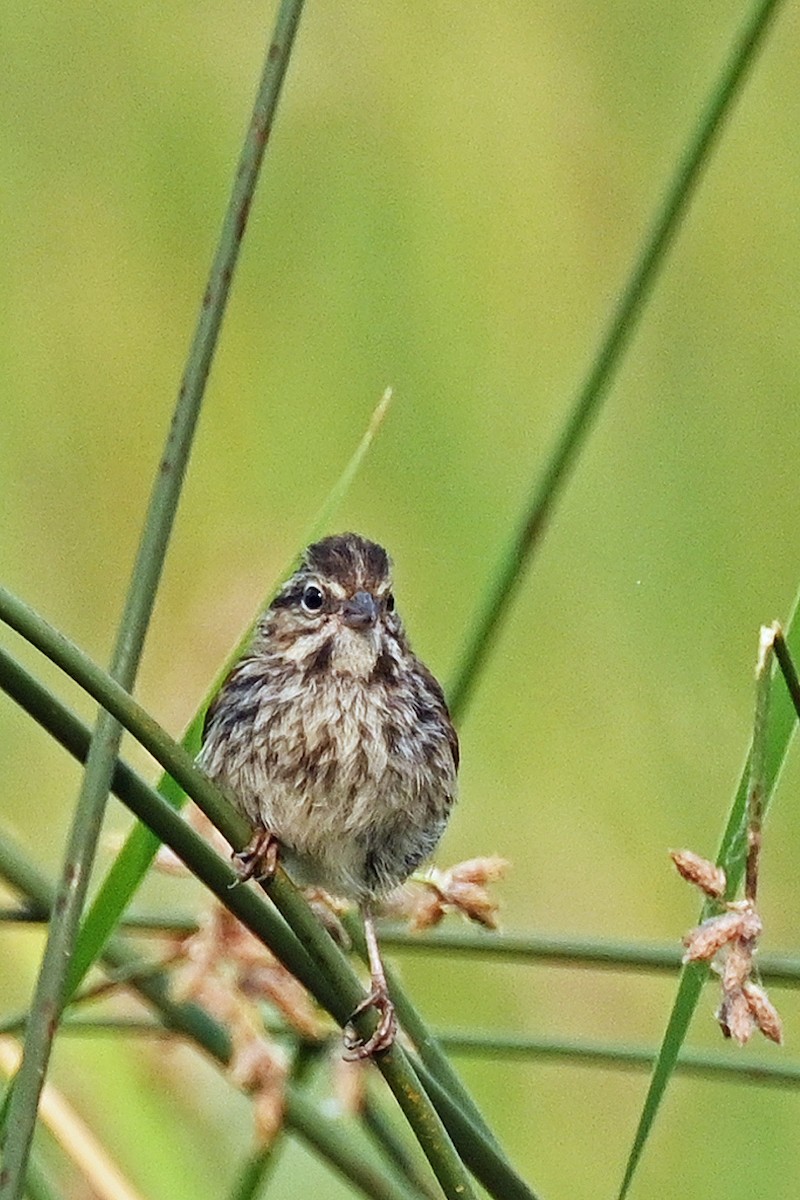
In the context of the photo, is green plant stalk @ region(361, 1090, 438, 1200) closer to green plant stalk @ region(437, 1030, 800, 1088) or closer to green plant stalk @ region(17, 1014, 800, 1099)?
green plant stalk @ region(17, 1014, 800, 1099)

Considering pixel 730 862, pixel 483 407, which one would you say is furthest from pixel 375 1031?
pixel 483 407

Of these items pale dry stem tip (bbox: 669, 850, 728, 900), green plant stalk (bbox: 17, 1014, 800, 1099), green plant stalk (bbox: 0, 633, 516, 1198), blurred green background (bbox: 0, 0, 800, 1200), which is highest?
blurred green background (bbox: 0, 0, 800, 1200)

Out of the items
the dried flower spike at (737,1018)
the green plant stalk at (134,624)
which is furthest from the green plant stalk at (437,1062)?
the green plant stalk at (134,624)

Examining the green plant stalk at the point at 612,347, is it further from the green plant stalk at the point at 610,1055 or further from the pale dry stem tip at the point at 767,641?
the pale dry stem tip at the point at 767,641

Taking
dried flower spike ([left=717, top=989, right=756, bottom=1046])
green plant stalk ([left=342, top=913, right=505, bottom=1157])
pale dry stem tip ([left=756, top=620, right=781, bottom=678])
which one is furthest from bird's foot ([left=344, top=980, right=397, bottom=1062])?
pale dry stem tip ([left=756, top=620, right=781, bottom=678])

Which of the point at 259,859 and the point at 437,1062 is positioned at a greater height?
the point at 259,859

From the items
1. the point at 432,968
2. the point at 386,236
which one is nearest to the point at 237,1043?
the point at 432,968

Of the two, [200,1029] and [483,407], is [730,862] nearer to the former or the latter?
[200,1029]
